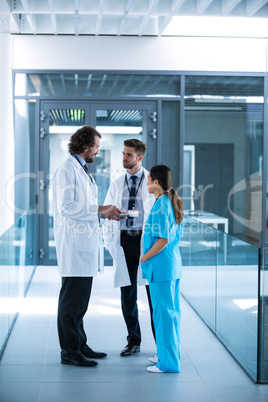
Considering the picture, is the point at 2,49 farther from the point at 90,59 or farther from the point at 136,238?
the point at 136,238

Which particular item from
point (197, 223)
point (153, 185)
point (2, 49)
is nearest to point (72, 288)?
point (153, 185)

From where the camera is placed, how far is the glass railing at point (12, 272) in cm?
429

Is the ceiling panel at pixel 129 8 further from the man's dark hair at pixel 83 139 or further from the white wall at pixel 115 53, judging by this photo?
the man's dark hair at pixel 83 139

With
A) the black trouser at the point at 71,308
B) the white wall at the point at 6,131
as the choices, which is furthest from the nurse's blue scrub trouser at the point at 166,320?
the white wall at the point at 6,131

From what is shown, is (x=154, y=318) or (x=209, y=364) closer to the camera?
(x=154, y=318)

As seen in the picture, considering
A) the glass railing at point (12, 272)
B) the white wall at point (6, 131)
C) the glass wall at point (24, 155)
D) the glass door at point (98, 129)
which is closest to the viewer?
the glass railing at point (12, 272)

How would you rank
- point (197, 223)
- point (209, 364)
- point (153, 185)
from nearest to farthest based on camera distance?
point (153, 185) → point (209, 364) → point (197, 223)

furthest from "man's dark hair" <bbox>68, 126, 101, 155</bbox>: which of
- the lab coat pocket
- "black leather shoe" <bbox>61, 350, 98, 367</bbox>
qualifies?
"black leather shoe" <bbox>61, 350, 98, 367</bbox>

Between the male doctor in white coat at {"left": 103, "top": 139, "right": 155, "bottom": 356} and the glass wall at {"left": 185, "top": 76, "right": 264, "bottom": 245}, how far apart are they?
3973mm

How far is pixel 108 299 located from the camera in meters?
6.13

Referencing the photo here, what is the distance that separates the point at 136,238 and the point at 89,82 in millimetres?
4322

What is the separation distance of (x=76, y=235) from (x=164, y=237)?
657 mm

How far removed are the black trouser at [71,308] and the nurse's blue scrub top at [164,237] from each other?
1.69ft

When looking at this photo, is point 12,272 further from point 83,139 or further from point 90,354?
point 83,139
